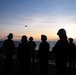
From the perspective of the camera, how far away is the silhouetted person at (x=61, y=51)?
295 inches

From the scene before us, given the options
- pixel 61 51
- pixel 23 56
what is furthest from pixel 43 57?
pixel 61 51

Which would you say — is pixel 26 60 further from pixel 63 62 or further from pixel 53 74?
pixel 63 62

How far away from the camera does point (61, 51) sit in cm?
757

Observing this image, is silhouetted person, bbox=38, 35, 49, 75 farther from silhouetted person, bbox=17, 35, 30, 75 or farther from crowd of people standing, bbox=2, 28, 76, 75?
silhouetted person, bbox=17, 35, 30, 75

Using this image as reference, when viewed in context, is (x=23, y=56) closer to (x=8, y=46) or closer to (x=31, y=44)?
(x=8, y=46)

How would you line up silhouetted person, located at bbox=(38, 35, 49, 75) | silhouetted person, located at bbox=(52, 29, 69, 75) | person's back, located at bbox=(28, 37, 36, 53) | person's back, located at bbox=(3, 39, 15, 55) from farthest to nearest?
person's back, located at bbox=(28, 37, 36, 53) → person's back, located at bbox=(3, 39, 15, 55) → silhouetted person, located at bbox=(38, 35, 49, 75) → silhouetted person, located at bbox=(52, 29, 69, 75)

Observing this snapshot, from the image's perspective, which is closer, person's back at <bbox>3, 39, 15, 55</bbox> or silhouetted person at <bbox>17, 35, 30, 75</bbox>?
silhouetted person at <bbox>17, 35, 30, 75</bbox>

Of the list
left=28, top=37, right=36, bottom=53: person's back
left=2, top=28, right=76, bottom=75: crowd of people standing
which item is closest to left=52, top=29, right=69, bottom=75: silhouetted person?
left=2, top=28, right=76, bottom=75: crowd of people standing

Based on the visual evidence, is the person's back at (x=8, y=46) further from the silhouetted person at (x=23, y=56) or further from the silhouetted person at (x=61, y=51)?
the silhouetted person at (x=61, y=51)

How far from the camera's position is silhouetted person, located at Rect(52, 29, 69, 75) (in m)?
7.48

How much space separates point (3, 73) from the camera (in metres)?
12.7

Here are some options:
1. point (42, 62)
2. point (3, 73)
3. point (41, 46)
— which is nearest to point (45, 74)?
point (42, 62)

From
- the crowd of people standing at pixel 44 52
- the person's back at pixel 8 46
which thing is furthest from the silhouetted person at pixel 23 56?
the person's back at pixel 8 46

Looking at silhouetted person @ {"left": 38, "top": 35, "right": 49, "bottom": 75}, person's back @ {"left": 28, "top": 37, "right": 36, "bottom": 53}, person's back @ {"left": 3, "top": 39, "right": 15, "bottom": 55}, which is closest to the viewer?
silhouetted person @ {"left": 38, "top": 35, "right": 49, "bottom": 75}
